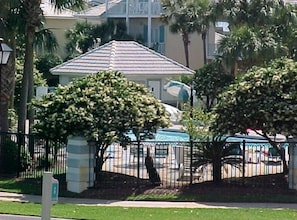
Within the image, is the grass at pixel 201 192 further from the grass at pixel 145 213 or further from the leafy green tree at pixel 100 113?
the grass at pixel 145 213

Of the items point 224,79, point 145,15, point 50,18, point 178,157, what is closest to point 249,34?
point 224,79

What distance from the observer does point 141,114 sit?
2148cm

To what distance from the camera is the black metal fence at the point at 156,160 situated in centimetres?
2194

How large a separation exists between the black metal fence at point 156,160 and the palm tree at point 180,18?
104ft

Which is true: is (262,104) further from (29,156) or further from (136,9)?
(136,9)

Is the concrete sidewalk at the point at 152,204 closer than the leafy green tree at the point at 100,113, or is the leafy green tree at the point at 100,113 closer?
the concrete sidewalk at the point at 152,204

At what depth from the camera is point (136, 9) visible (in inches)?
2436

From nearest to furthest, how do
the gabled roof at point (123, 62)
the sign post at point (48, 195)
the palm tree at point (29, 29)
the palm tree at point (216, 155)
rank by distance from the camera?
the sign post at point (48, 195)
the palm tree at point (216, 155)
the palm tree at point (29, 29)
the gabled roof at point (123, 62)

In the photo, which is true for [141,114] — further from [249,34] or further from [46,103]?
[249,34]

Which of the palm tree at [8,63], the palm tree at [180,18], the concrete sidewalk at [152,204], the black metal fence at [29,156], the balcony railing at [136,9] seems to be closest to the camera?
the concrete sidewalk at [152,204]

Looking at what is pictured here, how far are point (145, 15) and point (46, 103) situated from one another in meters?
40.2

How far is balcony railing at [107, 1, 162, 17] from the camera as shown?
61.4 m

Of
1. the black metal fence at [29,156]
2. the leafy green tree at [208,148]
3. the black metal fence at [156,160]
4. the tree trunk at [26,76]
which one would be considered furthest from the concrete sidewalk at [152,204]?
the tree trunk at [26,76]

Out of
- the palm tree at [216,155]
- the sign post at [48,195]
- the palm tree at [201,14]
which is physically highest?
the palm tree at [201,14]
